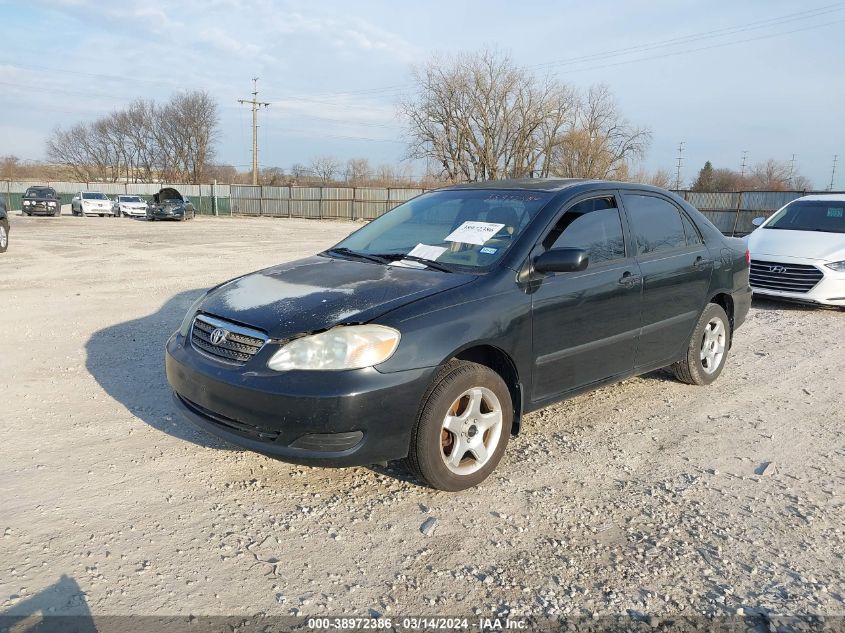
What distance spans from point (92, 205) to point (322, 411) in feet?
127

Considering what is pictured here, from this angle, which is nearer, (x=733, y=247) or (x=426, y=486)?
(x=426, y=486)

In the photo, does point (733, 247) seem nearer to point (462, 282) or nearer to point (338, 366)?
point (462, 282)

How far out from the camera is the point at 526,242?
3699 millimetres

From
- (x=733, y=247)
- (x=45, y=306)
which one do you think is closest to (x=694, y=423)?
(x=733, y=247)

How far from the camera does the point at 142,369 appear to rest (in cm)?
532

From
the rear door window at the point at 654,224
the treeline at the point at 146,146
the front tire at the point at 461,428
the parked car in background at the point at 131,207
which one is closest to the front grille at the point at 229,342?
the front tire at the point at 461,428

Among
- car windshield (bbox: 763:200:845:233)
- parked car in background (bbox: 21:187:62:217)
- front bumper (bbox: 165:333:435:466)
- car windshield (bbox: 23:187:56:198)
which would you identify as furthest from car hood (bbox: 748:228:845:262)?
car windshield (bbox: 23:187:56:198)

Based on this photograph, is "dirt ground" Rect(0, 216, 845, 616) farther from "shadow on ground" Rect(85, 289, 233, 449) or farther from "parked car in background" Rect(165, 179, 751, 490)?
"parked car in background" Rect(165, 179, 751, 490)

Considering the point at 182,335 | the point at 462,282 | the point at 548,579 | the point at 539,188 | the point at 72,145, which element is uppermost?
the point at 72,145

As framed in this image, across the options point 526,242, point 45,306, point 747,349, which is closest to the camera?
point 526,242

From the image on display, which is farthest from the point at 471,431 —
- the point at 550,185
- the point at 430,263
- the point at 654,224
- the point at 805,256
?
the point at 805,256

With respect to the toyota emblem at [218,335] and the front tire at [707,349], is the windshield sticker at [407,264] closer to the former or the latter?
the toyota emblem at [218,335]

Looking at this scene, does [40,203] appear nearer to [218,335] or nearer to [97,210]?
[97,210]

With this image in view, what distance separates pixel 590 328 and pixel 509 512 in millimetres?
1338
